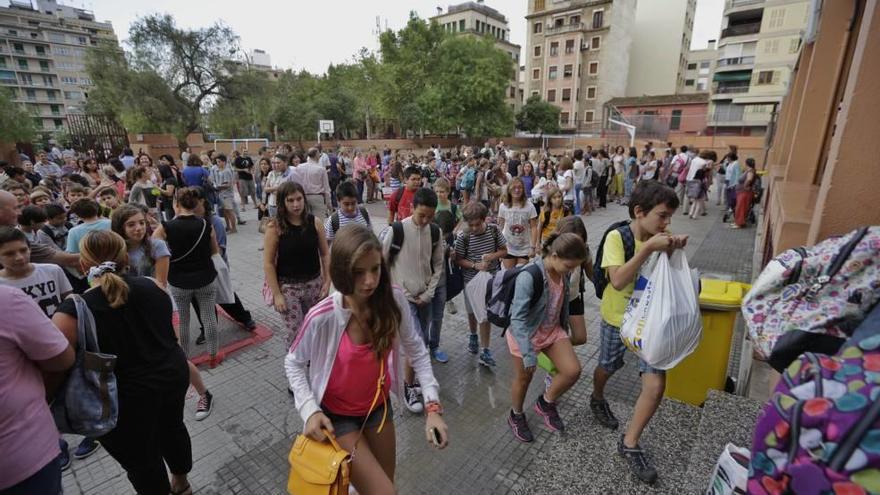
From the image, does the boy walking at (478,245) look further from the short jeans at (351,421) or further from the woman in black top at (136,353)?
the woman in black top at (136,353)

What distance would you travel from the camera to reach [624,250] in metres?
2.83

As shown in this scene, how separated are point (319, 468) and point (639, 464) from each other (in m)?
2.24

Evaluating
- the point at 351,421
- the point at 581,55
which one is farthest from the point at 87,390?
the point at 581,55

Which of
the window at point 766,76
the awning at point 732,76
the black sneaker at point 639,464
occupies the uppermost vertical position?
the awning at point 732,76

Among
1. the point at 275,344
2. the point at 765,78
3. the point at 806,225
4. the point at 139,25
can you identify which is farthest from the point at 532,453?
the point at 765,78

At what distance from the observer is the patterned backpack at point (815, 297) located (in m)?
1.47

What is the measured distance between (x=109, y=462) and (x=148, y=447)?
1.35m

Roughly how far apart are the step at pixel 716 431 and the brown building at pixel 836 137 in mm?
1338

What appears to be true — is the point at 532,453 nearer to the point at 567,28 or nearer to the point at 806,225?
the point at 806,225

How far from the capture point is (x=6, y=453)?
177cm

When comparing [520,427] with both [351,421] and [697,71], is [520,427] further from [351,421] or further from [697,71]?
[697,71]

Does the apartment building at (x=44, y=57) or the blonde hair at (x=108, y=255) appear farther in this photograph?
the apartment building at (x=44, y=57)

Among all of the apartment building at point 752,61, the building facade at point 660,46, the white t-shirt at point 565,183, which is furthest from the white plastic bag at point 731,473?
the building facade at point 660,46

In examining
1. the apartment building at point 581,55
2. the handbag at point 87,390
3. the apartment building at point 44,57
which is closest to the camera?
the handbag at point 87,390
